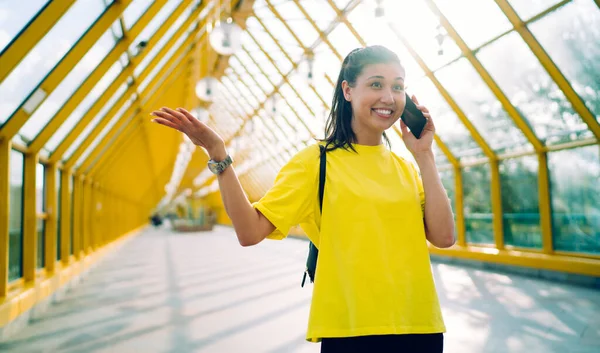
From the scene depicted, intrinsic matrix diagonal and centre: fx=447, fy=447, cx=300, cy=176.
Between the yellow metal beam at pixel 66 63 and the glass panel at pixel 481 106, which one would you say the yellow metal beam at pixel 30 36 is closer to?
the yellow metal beam at pixel 66 63

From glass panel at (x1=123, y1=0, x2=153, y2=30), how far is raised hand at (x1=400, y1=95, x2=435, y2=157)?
5140 millimetres

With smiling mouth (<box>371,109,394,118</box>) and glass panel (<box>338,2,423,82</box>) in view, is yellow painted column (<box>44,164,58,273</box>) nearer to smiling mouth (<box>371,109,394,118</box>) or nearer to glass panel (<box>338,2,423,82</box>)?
glass panel (<box>338,2,423,82</box>)

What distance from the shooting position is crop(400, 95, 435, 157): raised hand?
1315 millimetres

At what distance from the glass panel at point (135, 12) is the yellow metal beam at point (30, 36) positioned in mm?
1899

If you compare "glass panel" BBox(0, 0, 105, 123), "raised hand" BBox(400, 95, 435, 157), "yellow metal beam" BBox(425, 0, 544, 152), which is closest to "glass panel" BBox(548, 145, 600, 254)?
"yellow metal beam" BBox(425, 0, 544, 152)

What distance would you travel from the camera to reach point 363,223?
1.12 metres

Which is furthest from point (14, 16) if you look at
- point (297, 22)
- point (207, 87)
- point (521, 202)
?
point (521, 202)

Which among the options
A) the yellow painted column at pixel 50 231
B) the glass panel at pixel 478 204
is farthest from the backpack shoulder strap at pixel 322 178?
the glass panel at pixel 478 204

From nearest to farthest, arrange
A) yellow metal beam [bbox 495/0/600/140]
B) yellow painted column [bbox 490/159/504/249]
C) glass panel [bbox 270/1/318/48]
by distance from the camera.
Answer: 1. yellow metal beam [bbox 495/0/600/140]
2. yellow painted column [bbox 490/159/504/249]
3. glass panel [bbox 270/1/318/48]

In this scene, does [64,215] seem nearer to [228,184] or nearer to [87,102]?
[87,102]

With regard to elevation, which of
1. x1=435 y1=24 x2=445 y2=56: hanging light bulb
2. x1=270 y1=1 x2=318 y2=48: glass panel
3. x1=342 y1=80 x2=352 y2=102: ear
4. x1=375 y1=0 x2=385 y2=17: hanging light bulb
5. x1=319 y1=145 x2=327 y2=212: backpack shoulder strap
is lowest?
x1=319 y1=145 x2=327 y2=212: backpack shoulder strap

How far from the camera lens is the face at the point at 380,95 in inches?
47.8

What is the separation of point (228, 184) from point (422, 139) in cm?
60

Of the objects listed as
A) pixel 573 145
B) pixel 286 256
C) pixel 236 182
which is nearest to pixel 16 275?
pixel 236 182
